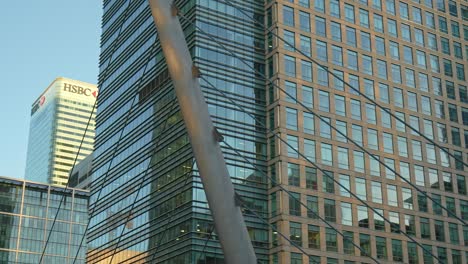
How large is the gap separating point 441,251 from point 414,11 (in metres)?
28.7

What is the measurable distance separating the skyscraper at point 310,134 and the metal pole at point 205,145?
176 ft

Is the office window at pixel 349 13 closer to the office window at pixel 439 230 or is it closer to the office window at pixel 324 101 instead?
the office window at pixel 324 101

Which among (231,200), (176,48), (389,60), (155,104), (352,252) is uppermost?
(389,60)

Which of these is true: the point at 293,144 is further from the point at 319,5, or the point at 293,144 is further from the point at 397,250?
the point at 319,5

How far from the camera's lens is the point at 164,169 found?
81.2m

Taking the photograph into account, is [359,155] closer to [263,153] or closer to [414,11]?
[263,153]

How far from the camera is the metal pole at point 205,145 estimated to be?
1780 cm

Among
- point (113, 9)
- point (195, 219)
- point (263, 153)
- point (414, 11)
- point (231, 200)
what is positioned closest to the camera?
point (231, 200)

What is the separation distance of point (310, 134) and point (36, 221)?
112272 mm

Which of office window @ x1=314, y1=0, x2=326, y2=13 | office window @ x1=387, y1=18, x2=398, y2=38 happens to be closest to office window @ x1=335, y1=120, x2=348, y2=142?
office window @ x1=314, y1=0, x2=326, y2=13

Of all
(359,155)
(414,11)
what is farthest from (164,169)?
(414,11)

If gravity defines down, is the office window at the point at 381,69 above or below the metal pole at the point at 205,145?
above

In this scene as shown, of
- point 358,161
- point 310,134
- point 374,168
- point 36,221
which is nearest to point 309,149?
point 310,134

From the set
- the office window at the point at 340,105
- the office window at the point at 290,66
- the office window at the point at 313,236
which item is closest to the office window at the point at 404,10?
the office window at the point at 340,105
